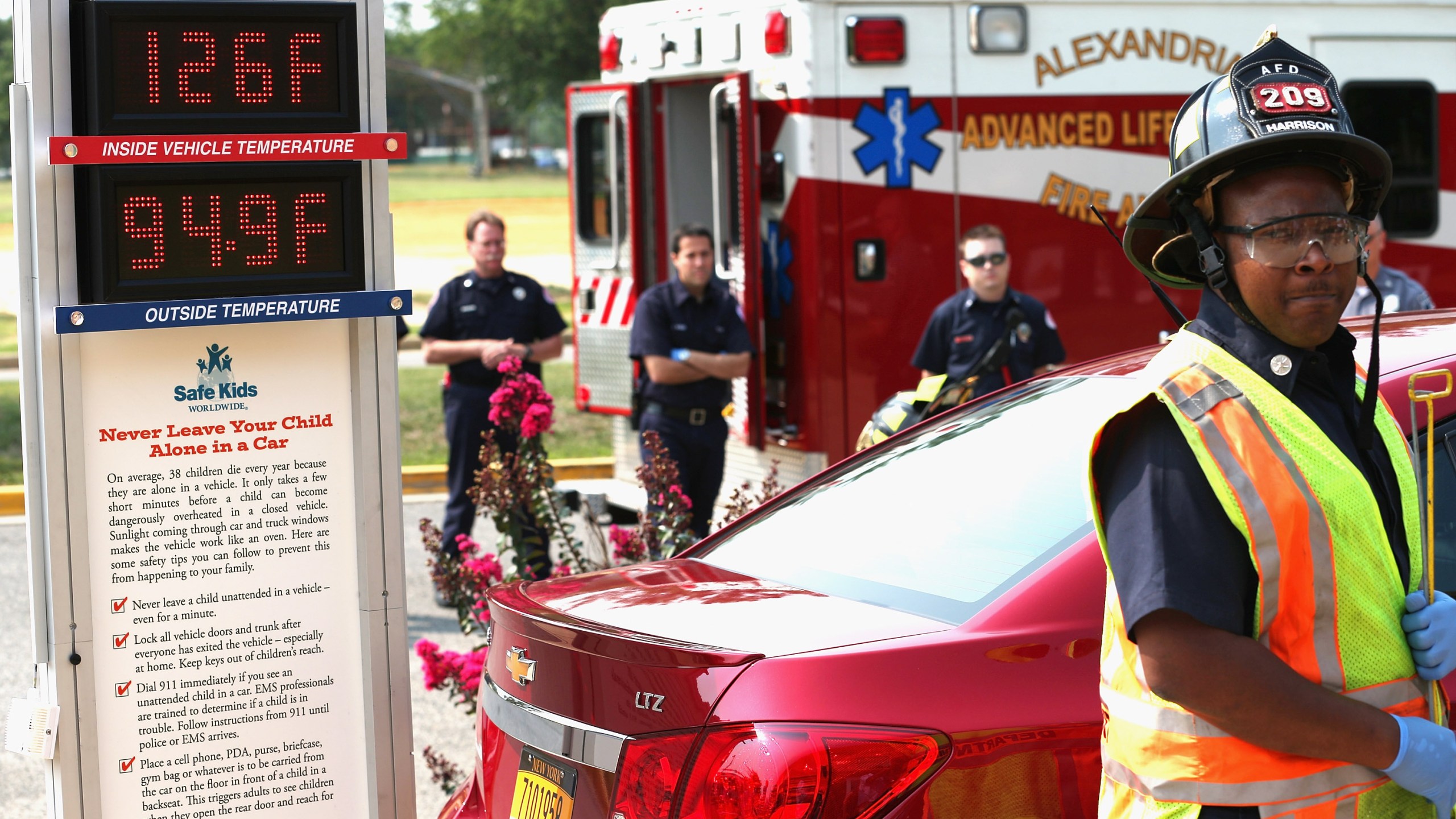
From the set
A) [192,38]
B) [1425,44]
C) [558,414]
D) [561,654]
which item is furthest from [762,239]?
[558,414]

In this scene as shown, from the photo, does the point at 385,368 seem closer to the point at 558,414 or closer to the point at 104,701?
the point at 104,701

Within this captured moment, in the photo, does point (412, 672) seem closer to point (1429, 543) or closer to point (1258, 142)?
point (1429, 543)

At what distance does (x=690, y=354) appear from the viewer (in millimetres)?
7031

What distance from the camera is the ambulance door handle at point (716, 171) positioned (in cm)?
730

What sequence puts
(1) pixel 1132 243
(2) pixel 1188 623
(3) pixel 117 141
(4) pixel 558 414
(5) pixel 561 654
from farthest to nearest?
(4) pixel 558 414
(3) pixel 117 141
(5) pixel 561 654
(1) pixel 1132 243
(2) pixel 1188 623

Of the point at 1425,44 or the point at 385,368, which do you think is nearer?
the point at 385,368

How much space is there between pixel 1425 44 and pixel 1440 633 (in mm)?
6869

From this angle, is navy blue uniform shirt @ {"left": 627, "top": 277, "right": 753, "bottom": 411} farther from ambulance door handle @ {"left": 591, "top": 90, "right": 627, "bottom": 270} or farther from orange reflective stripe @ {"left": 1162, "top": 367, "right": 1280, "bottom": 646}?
orange reflective stripe @ {"left": 1162, "top": 367, "right": 1280, "bottom": 646}

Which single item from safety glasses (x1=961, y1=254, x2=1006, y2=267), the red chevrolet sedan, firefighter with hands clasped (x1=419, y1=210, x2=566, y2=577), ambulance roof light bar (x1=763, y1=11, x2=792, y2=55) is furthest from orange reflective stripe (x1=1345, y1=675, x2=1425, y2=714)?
firefighter with hands clasped (x1=419, y1=210, x2=566, y2=577)

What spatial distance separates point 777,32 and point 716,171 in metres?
0.73

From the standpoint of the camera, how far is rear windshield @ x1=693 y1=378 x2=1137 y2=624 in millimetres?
2818

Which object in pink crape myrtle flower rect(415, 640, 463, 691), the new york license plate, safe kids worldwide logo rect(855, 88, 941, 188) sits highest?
A: safe kids worldwide logo rect(855, 88, 941, 188)

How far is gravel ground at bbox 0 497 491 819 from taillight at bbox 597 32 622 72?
2.71 metres

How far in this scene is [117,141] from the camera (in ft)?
10.8
